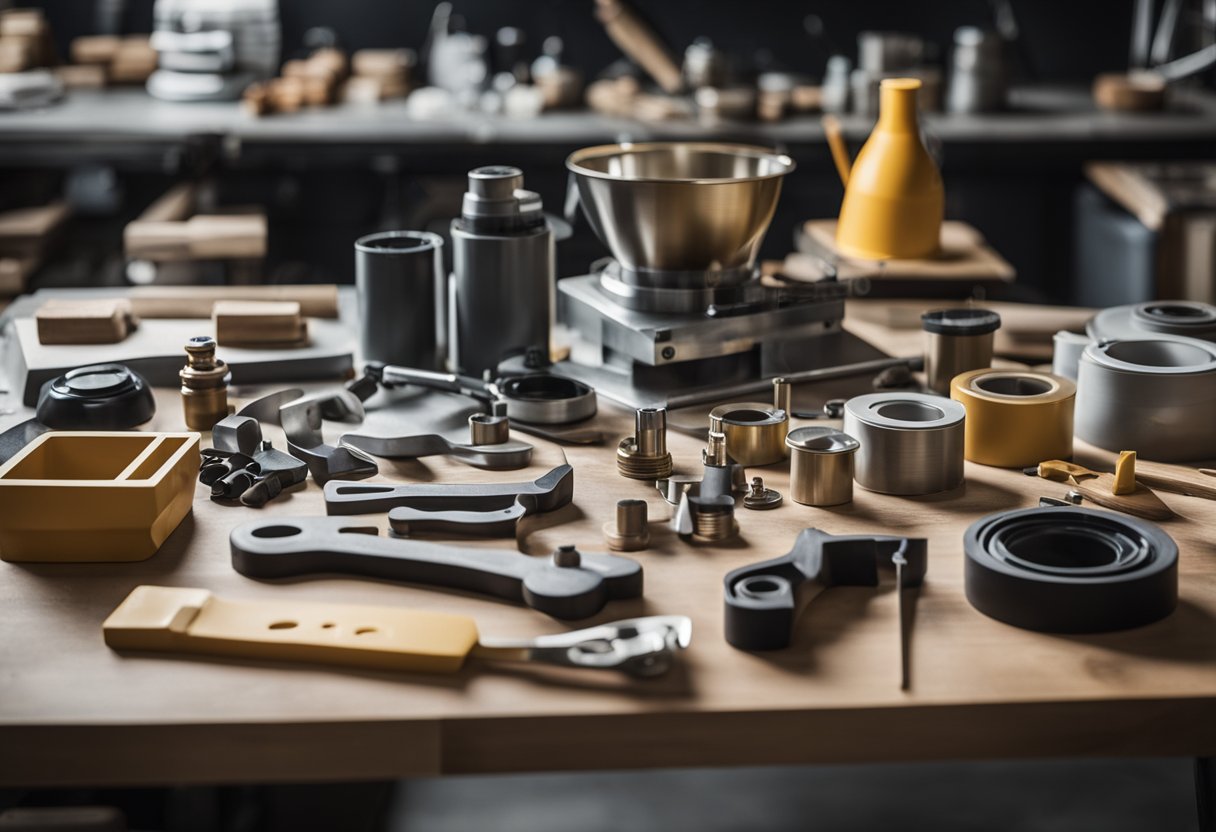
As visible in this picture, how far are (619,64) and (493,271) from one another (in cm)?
243

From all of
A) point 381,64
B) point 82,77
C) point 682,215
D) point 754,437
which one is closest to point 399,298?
point 682,215

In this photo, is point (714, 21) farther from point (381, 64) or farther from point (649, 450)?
point (649, 450)

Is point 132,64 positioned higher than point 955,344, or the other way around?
point 132,64

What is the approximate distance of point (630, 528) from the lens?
1102 millimetres

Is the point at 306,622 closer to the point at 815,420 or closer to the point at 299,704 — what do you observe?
the point at 299,704

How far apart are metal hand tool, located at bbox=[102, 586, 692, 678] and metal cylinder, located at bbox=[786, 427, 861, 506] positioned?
0.85ft

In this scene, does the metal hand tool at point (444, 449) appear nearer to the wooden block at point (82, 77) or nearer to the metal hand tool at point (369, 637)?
the metal hand tool at point (369, 637)

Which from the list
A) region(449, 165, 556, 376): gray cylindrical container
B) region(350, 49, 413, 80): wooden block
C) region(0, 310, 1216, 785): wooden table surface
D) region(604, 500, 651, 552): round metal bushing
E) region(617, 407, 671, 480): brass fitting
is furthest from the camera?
region(350, 49, 413, 80): wooden block

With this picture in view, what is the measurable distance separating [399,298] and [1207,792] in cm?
92

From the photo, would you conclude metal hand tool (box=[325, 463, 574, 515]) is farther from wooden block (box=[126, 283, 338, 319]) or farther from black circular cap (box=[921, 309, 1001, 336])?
wooden block (box=[126, 283, 338, 319])

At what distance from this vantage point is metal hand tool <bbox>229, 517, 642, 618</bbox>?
3.27ft

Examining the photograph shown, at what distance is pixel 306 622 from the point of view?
96cm

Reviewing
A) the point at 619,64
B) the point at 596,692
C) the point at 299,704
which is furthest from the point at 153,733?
the point at 619,64

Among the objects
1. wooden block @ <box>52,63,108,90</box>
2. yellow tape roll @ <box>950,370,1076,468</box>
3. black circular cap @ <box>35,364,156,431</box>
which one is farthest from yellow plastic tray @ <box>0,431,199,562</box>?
wooden block @ <box>52,63,108,90</box>
